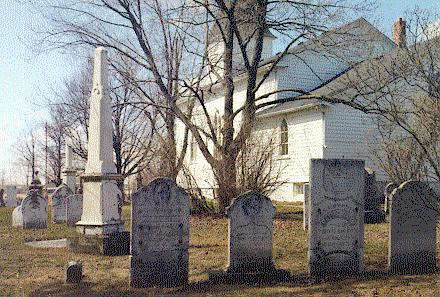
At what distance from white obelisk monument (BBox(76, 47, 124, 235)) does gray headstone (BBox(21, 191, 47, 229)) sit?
5784 mm

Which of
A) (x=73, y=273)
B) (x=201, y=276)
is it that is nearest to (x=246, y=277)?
(x=201, y=276)

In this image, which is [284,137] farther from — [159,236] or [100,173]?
[159,236]

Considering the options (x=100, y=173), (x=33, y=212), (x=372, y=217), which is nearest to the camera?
(x=100, y=173)

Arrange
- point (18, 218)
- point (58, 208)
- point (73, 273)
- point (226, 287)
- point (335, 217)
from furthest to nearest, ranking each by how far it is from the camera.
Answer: point (58, 208) → point (18, 218) → point (335, 217) → point (73, 273) → point (226, 287)

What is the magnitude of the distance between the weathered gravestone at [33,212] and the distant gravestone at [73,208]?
765mm

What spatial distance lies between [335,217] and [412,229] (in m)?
1.42

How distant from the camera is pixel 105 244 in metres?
10.7

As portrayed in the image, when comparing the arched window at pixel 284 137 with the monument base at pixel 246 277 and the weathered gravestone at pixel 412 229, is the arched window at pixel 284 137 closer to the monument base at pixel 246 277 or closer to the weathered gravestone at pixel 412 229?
the weathered gravestone at pixel 412 229

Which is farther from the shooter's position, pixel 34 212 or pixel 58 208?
pixel 58 208

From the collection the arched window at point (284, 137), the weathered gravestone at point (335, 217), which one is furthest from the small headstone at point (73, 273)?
the arched window at point (284, 137)

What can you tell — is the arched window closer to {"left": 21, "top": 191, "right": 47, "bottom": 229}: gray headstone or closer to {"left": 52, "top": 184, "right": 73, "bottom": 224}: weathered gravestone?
{"left": 52, "top": 184, "right": 73, "bottom": 224}: weathered gravestone

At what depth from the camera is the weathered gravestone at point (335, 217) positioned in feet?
26.6

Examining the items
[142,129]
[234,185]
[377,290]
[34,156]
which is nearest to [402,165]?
[234,185]

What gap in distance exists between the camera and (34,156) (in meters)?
53.0
